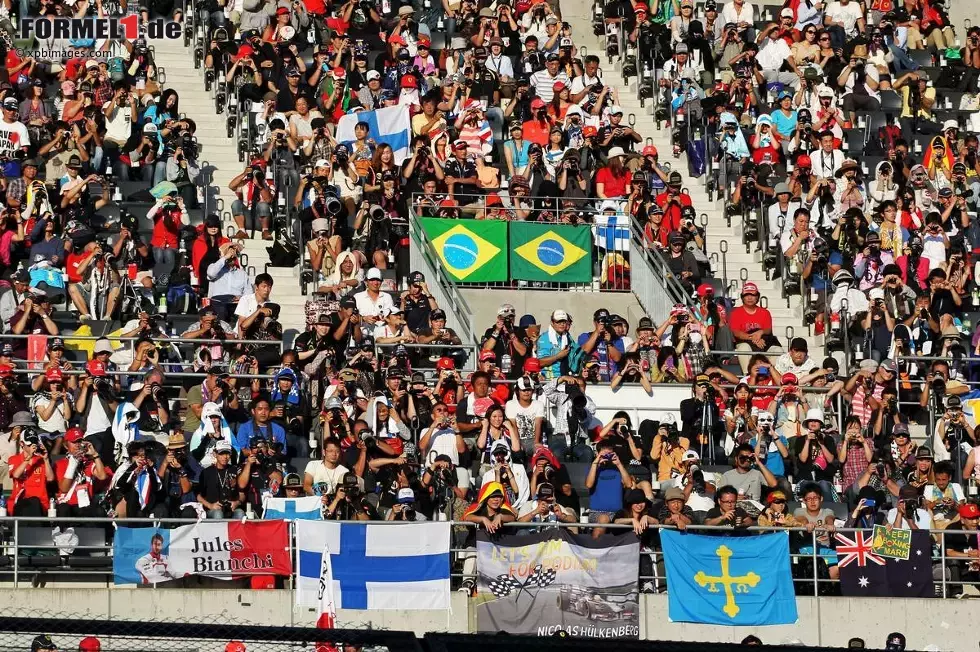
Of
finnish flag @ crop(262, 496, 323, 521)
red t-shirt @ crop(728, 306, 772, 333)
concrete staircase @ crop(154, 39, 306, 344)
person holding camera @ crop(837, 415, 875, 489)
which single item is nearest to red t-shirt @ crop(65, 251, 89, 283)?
concrete staircase @ crop(154, 39, 306, 344)

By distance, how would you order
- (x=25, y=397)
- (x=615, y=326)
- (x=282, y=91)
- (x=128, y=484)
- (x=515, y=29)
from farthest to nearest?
(x=515, y=29) < (x=282, y=91) < (x=615, y=326) < (x=25, y=397) < (x=128, y=484)

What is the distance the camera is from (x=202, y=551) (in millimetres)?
21344

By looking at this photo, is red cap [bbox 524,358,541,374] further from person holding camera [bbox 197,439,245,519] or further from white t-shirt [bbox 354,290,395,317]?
person holding camera [bbox 197,439,245,519]

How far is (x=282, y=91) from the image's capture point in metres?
28.4

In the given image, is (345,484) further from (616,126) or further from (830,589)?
(616,126)

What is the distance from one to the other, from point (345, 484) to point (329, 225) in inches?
207

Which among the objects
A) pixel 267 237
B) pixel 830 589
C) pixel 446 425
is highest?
pixel 267 237

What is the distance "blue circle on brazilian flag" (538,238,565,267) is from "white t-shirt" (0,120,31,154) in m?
6.40

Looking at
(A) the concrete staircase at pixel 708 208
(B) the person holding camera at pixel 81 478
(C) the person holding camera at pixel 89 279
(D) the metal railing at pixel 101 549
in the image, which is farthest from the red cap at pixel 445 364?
(A) the concrete staircase at pixel 708 208

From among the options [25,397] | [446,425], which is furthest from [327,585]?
[25,397]

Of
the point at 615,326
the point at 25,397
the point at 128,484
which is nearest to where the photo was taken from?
the point at 128,484

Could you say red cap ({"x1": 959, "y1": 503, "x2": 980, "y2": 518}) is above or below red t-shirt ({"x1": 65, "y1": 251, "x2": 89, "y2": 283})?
below

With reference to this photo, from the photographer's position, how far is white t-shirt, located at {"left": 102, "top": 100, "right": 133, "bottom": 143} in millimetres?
27578

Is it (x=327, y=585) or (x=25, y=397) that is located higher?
(x=25, y=397)
